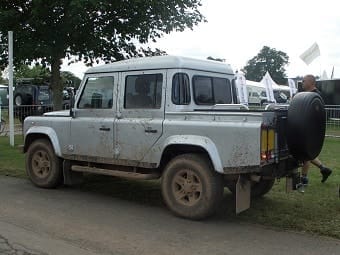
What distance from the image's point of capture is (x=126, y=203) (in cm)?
792

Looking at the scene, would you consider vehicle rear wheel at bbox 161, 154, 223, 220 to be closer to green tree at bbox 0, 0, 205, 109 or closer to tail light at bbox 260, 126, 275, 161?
tail light at bbox 260, 126, 275, 161

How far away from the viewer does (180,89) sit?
291 inches

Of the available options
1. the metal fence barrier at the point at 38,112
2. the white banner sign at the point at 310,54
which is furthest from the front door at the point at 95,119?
the white banner sign at the point at 310,54

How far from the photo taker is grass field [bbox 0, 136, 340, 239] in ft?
21.6

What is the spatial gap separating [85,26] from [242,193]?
8.66 m

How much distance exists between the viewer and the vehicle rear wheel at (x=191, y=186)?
6.70m

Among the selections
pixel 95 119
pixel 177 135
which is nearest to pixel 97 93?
pixel 95 119

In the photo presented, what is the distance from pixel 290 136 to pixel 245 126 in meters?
0.65

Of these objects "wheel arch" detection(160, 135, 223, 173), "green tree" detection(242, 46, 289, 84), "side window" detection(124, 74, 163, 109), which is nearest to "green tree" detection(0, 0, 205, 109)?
"side window" detection(124, 74, 163, 109)

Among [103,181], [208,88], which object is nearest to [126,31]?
[103,181]

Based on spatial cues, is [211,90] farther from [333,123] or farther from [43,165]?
[333,123]

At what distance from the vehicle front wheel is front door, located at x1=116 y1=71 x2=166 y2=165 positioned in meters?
1.64

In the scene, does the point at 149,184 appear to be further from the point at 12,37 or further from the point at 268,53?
the point at 268,53

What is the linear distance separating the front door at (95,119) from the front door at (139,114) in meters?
0.19
